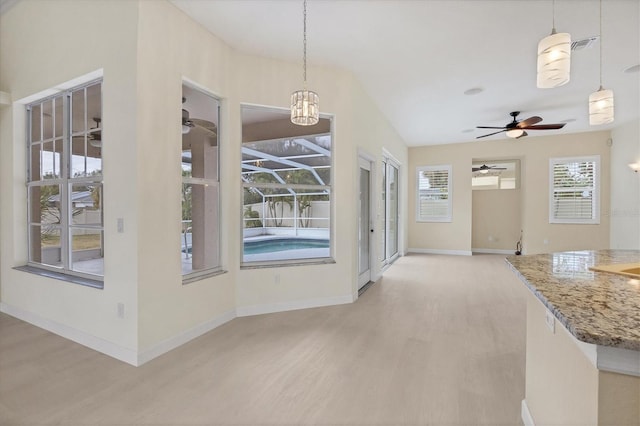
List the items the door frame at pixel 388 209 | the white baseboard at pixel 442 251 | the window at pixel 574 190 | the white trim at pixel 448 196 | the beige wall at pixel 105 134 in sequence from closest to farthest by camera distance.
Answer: the beige wall at pixel 105 134 < the door frame at pixel 388 209 < the window at pixel 574 190 < the white baseboard at pixel 442 251 < the white trim at pixel 448 196

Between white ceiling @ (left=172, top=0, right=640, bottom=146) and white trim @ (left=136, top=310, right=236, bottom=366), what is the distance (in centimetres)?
310

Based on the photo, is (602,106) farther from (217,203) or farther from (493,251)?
(493,251)

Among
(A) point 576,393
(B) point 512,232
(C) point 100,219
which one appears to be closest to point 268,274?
(C) point 100,219

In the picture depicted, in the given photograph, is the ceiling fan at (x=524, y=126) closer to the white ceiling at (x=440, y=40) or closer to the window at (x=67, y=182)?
the white ceiling at (x=440, y=40)

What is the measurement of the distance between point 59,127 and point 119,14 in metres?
1.60

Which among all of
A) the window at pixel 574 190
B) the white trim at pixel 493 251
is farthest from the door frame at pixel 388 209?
the window at pixel 574 190

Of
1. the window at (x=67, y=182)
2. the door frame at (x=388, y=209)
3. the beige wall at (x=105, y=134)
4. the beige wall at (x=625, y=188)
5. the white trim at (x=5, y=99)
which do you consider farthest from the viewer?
the door frame at (x=388, y=209)

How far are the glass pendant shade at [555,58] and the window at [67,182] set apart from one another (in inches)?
144

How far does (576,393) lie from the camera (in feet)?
3.66

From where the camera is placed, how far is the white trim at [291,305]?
372 cm

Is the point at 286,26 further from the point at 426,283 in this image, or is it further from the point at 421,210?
the point at 421,210

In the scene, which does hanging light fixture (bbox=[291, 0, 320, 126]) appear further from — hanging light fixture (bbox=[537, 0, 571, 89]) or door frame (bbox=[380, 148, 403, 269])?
door frame (bbox=[380, 148, 403, 269])

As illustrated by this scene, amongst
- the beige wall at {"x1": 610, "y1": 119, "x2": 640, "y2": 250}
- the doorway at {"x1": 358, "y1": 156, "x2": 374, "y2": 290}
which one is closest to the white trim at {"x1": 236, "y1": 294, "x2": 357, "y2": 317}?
the doorway at {"x1": 358, "y1": 156, "x2": 374, "y2": 290}

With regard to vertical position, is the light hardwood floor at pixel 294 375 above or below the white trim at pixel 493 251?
below
